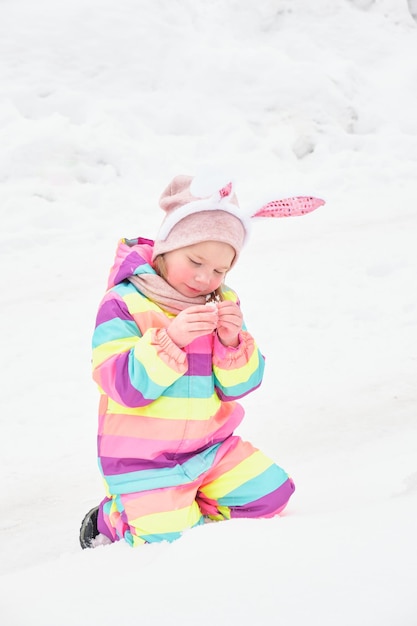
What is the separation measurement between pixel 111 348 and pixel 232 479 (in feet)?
1.77

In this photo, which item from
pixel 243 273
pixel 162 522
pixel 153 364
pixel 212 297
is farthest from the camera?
pixel 243 273

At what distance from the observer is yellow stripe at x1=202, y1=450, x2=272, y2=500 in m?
2.00

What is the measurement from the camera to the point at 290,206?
74.9 inches

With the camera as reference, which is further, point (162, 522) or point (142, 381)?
point (162, 522)

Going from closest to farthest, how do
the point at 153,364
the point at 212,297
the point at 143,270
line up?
the point at 153,364
the point at 143,270
the point at 212,297

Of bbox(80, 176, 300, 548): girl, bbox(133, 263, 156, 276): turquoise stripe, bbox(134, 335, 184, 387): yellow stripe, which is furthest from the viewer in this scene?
bbox(133, 263, 156, 276): turquoise stripe

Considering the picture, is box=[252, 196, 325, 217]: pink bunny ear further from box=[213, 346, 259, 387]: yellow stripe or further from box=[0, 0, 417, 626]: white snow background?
box=[213, 346, 259, 387]: yellow stripe

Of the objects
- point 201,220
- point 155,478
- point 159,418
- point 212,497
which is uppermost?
point 201,220

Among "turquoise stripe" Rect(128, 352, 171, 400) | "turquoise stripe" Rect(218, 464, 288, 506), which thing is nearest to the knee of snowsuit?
"turquoise stripe" Rect(218, 464, 288, 506)

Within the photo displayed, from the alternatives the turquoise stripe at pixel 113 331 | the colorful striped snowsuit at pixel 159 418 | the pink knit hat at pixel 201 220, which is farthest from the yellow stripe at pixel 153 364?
the pink knit hat at pixel 201 220

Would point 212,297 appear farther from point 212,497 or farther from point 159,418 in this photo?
point 212,497

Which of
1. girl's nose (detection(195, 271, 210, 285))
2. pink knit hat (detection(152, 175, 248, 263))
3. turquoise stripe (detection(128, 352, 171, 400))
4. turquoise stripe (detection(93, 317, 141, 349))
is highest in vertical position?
pink knit hat (detection(152, 175, 248, 263))

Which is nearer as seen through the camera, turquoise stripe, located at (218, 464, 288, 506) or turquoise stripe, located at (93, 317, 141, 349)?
turquoise stripe, located at (93, 317, 141, 349)

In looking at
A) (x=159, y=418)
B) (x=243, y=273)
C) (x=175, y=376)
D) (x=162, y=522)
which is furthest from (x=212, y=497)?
(x=243, y=273)
